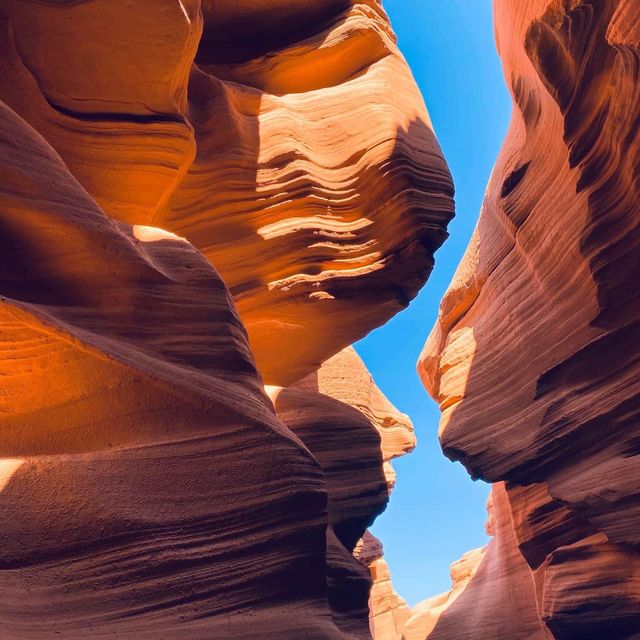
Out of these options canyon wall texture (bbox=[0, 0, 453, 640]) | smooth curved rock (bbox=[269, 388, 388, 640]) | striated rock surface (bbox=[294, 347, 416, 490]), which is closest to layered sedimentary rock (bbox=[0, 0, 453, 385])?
canyon wall texture (bbox=[0, 0, 453, 640])

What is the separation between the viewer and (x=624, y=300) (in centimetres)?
640

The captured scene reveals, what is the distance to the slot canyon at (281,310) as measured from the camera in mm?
3336

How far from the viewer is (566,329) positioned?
22.9 feet

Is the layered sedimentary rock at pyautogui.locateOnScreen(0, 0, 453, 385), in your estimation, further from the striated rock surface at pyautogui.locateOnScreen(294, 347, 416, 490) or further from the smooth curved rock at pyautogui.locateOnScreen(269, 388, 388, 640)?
the striated rock surface at pyautogui.locateOnScreen(294, 347, 416, 490)

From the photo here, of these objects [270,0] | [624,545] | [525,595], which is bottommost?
[525,595]

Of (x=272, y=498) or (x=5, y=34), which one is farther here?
(x=5, y=34)

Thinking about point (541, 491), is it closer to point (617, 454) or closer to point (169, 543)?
point (617, 454)

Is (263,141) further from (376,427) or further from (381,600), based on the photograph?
(381,600)

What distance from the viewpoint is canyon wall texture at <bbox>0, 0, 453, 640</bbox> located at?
321cm

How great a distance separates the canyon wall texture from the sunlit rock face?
1292 millimetres

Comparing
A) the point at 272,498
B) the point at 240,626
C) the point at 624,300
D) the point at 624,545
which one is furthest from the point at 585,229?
the point at 240,626

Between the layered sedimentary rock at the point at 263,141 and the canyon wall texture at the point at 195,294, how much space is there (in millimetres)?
20

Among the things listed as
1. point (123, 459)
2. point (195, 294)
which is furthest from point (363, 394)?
point (123, 459)

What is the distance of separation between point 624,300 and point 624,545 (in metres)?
2.17
